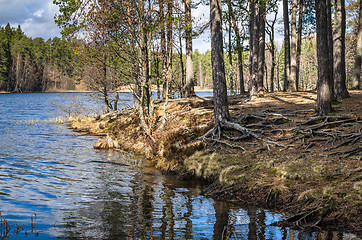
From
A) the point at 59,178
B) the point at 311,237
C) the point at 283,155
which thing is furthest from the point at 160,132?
the point at 311,237

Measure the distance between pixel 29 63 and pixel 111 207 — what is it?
3852 inches

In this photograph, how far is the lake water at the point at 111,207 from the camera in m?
5.31

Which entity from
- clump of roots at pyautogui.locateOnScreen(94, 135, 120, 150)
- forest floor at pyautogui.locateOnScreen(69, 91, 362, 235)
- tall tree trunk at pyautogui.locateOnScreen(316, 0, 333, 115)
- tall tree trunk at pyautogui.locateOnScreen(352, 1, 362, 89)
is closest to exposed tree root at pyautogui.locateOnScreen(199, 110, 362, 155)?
forest floor at pyautogui.locateOnScreen(69, 91, 362, 235)

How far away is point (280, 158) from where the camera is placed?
8.52 meters

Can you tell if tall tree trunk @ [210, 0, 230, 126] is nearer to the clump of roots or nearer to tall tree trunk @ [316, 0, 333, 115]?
tall tree trunk @ [316, 0, 333, 115]

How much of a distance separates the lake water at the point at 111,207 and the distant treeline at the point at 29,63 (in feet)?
256

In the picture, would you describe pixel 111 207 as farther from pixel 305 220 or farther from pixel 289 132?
pixel 289 132

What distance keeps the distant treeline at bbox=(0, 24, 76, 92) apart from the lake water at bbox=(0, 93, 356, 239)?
78124 millimetres

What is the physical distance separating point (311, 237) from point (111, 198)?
4800 millimetres

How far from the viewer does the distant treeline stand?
283ft

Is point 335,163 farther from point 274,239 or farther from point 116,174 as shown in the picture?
point 116,174

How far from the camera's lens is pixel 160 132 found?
14203 millimetres

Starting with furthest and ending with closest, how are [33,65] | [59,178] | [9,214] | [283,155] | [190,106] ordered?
[33,65], [190,106], [59,178], [283,155], [9,214]

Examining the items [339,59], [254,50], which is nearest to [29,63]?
[254,50]
